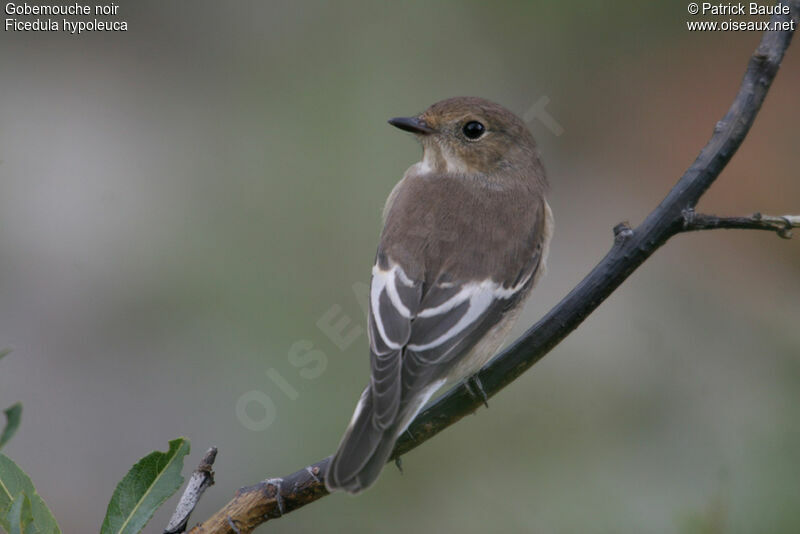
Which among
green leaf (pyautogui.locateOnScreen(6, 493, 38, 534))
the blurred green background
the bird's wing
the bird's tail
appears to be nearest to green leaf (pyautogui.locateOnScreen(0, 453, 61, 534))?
green leaf (pyautogui.locateOnScreen(6, 493, 38, 534))

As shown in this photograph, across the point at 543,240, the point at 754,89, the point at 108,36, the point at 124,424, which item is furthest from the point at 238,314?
the point at 754,89

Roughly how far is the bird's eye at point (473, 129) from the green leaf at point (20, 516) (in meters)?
2.34

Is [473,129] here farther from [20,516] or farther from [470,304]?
[20,516]

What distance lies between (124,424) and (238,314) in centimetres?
72

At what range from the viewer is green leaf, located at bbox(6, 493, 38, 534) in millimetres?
1420

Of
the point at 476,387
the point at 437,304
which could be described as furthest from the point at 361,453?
the point at 437,304

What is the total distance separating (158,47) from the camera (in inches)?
221

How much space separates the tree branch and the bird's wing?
41cm

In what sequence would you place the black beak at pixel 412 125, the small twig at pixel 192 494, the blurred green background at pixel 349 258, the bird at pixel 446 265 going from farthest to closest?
1. the blurred green background at pixel 349 258
2. the black beak at pixel 412 125
3. the bird at pixel 446 265
4. the small twig at pixel 192 494

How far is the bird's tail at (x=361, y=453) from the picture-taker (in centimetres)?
209

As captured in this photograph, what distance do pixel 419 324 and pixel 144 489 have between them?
1218mm

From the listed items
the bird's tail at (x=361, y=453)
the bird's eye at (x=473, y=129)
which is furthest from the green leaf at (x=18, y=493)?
the bird's eye at (x=473, y=129)

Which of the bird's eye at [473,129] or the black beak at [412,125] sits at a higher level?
the black beak at [412,125]

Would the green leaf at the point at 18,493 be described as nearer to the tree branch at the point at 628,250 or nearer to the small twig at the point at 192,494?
the small twig at the point at 192,494
